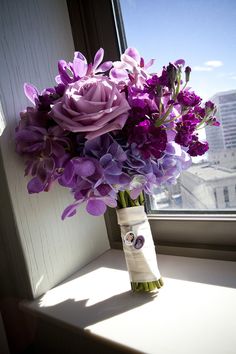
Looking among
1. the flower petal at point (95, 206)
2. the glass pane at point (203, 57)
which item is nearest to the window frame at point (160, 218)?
the glass pane at point (203, 57)

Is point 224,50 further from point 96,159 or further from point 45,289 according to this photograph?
point 45,289

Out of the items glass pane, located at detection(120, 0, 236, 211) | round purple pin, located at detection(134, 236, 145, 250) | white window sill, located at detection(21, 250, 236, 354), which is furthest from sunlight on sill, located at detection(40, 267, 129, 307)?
glass pane, located at detection(120, 0, 236, 211)

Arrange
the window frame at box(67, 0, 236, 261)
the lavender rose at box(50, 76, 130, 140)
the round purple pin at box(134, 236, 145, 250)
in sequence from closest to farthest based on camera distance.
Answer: the lavender rose at box(50, 76, 130, 140) → the round purple pin at box(134, 236, 145, 250) → the window frame at box(67, 0, 236, 261)

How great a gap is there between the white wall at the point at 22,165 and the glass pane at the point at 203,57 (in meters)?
0.22

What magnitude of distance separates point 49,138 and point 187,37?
1.44 ft

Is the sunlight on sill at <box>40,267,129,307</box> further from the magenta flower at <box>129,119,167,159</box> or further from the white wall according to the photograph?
the magenta flower at <box>129,119,167,159</box>

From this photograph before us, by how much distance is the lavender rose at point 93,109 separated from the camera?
53 cm

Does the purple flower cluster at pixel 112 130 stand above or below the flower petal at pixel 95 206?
above

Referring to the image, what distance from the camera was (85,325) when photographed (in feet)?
2.03

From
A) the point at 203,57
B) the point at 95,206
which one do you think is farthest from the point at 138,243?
the point at 203,57

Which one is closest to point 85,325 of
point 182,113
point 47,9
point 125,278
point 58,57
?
point 125,278

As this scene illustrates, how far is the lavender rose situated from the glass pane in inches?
12.3

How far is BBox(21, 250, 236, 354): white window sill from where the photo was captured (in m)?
0.53

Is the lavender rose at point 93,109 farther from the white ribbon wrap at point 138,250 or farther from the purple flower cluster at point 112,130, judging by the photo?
the white ribbon wrap at point 138,250
